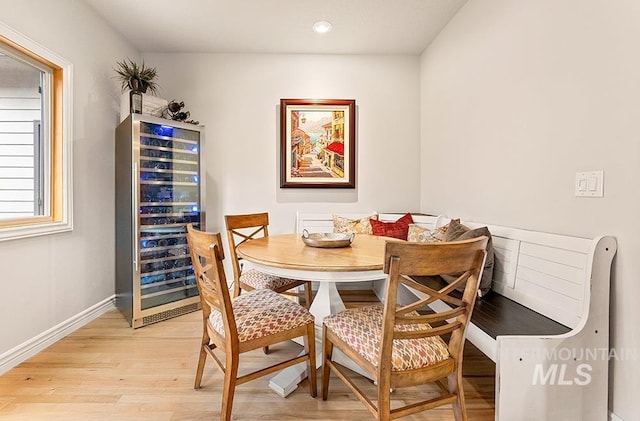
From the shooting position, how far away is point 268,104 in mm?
3623

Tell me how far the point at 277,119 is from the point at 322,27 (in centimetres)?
106

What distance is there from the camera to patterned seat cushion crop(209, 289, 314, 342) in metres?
1.51

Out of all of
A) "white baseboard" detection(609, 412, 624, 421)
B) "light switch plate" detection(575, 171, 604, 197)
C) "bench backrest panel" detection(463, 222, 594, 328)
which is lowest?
"white baseboard" detection(609, 412, 624, 421)

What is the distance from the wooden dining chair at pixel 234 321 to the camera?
4.64 feet

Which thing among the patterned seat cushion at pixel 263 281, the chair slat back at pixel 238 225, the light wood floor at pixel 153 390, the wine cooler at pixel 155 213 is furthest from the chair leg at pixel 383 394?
the wine cooler at pixel 155 213

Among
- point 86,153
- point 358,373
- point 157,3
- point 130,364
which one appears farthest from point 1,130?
point 358,373

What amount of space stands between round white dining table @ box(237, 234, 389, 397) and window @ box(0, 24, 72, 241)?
5.15ft

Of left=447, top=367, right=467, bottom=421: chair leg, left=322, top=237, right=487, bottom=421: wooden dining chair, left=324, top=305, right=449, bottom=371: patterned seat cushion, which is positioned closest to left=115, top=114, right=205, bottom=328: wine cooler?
left=324, top=305, right=449, bottom=371: patterned seat cushion

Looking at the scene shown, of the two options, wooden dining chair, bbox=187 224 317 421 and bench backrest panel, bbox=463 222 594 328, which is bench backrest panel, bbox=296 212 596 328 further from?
wooden dining chair, bbox=187 224 317 421

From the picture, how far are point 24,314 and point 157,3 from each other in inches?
101

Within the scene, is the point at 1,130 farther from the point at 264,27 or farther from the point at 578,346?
the point at 578,346

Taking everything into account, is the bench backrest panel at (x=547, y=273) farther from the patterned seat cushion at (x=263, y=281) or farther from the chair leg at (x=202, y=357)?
the chair leg at (x=202, y=357)

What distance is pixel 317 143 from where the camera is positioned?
3607mm

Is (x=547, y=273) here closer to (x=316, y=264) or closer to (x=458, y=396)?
(x=458, y=396)
